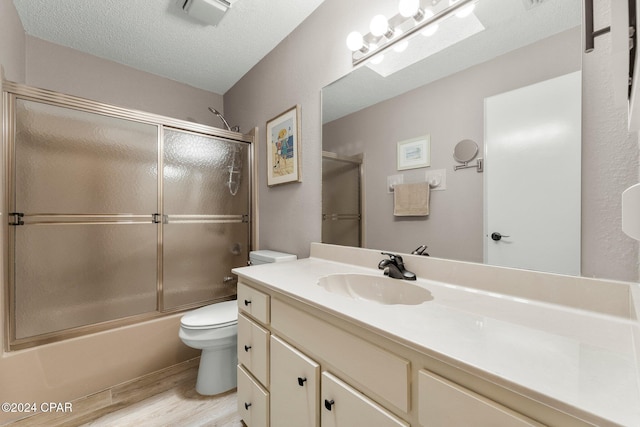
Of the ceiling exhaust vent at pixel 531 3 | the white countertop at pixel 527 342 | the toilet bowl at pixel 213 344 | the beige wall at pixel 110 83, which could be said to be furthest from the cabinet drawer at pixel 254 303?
the beige wall at pixel 110 83

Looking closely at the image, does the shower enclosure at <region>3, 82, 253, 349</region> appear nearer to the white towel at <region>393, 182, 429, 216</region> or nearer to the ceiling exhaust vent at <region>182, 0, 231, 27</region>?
the ceiling exhaust vent at <region>182, 0, 231, 27</region>

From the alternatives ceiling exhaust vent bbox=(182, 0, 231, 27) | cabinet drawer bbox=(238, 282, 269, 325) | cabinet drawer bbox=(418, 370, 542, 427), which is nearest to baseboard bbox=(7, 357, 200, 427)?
cabinet drawer bbox=(238, 282, 269, 325)

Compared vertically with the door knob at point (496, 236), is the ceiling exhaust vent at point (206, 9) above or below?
above

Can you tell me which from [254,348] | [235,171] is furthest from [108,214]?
[254,348]

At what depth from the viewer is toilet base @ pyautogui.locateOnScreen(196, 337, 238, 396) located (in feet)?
5.15

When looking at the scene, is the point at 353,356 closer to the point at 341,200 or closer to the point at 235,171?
the point at 341,200

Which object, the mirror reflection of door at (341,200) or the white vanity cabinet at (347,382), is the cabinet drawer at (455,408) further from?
the mirror reflection of door at (341,200)

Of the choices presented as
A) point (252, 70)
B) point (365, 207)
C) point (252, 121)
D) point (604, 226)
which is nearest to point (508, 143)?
point (604, 226)

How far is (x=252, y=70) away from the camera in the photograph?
2.29 metres

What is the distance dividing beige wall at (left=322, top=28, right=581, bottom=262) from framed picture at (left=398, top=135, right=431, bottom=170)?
23 mm

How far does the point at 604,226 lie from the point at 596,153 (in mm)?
221

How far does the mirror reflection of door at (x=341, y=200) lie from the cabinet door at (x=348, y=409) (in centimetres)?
75

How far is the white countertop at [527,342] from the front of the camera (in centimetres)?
39

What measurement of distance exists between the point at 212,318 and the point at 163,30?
205 centimetres
